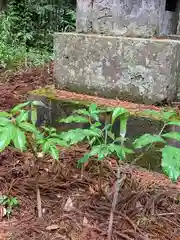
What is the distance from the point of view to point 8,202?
1.71m

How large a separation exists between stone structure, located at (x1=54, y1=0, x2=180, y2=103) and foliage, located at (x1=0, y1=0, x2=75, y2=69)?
2.81 meters

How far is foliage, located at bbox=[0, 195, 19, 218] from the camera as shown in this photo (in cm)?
167

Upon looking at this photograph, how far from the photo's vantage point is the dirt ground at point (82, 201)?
1493 mm

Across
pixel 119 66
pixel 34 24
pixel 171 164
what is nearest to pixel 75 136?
pixel 171 164

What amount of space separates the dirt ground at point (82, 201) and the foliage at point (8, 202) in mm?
32

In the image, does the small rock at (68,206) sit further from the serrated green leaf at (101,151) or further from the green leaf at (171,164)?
the green leaf at (171,164)

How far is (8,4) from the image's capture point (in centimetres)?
677

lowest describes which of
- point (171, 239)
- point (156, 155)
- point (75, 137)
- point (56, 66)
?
point (171, 239)

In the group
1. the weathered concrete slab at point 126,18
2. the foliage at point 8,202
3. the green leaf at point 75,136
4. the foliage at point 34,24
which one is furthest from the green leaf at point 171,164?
the foliage at point 34,24

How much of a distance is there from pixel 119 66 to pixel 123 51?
0.12 meters

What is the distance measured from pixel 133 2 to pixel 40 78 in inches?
73.3

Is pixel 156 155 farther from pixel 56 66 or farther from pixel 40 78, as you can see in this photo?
pixel 40 78

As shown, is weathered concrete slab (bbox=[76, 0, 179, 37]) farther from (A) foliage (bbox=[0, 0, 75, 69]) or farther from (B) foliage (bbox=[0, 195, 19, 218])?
(A) foliage (bbox=[0, 0, 75, 69])

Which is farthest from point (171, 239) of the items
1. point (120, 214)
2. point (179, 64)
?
point (179, 64)
